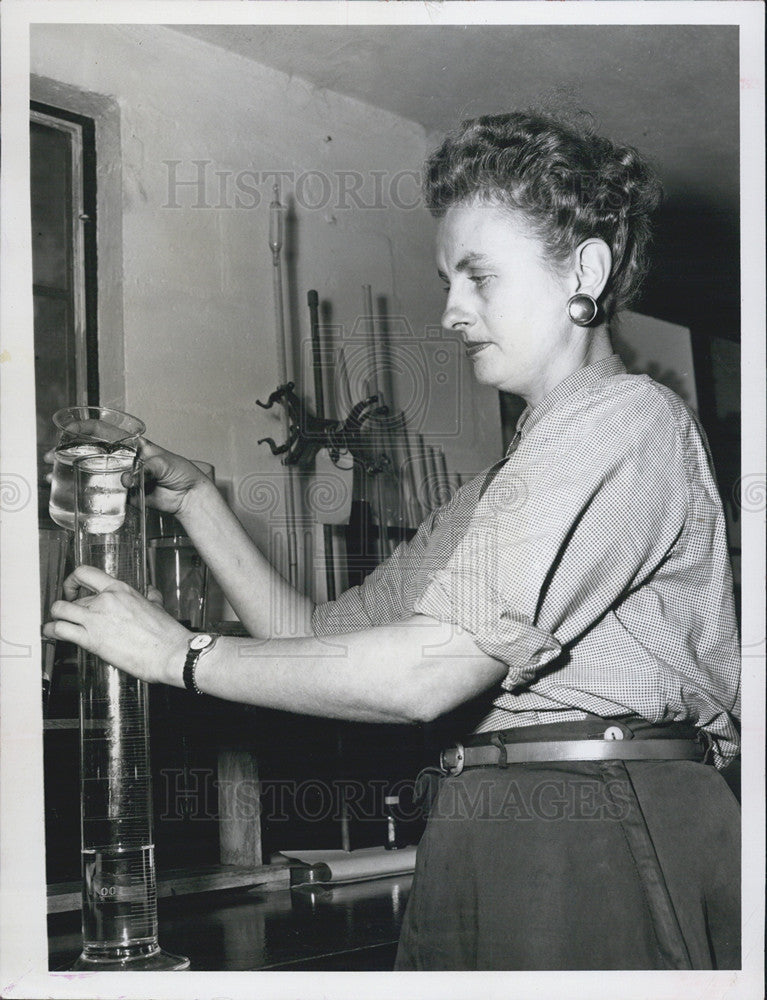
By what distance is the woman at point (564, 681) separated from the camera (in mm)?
812

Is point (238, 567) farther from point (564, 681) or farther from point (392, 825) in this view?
point (392, 825)

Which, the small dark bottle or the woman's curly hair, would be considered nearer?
the woman's curly hair

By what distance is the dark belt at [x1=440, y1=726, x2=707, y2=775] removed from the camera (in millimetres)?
866

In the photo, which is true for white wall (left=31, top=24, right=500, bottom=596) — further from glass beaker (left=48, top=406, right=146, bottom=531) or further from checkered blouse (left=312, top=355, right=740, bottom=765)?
checkered blouse (left=312, top=355, right=740, bottom=765)

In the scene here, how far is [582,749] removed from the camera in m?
0.87

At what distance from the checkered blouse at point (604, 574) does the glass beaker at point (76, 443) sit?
0.34 m

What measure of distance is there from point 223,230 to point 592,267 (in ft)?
3.30

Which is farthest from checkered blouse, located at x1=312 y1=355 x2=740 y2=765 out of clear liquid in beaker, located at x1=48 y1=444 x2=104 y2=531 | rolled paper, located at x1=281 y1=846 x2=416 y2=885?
rolled paper, located at x1=281 y1=846 x2=416 y2=885

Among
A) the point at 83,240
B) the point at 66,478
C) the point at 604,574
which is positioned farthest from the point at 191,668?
the point at 83,240

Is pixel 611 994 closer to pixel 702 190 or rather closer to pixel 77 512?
pixel 77 512

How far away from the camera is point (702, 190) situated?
8.98ft

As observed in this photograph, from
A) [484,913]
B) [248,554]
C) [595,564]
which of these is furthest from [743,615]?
[248,554]

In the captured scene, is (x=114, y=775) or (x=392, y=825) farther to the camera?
(x=392, y=825)

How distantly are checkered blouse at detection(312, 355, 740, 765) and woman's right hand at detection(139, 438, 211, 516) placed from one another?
14.8 inches
